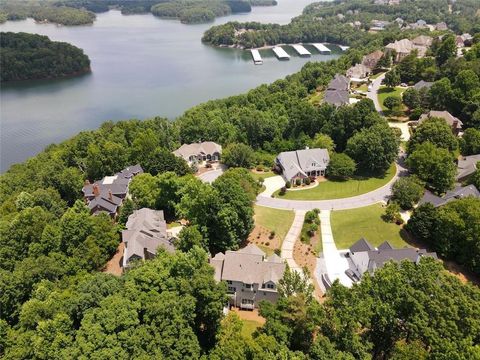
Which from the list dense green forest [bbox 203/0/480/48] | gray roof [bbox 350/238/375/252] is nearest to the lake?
dense green forest [bbox 203/0/480/48]

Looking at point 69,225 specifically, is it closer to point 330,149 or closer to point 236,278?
point 236,278

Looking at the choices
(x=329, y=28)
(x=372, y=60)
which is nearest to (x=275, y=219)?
(x=372, y=60)

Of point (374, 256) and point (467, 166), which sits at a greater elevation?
point (374, 256)

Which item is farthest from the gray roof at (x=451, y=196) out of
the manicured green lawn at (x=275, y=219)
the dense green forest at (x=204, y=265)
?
the manicured green lawn at (x=275, y=219)

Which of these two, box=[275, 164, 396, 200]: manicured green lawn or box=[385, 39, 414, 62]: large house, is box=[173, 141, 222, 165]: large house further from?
box=[385, 39, 414, 62]: large house

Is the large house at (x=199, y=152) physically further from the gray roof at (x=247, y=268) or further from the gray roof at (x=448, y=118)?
the gray roof at (x=448, y=118)

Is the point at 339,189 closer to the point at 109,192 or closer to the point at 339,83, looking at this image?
the point at 109,192
